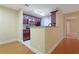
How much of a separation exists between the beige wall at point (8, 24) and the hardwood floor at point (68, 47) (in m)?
0.55

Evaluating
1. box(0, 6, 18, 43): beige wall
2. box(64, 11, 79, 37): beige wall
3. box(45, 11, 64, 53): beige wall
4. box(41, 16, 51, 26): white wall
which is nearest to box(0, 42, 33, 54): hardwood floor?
box(0, 6, 18, 43): beige wall

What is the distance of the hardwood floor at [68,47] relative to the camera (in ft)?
3.63

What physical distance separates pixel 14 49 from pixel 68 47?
67 centimetres

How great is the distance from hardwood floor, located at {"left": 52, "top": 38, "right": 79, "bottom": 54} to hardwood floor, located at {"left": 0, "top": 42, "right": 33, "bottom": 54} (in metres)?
0.35

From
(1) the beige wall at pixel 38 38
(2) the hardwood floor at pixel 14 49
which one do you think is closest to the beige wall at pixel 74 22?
(1) the beige wall at pixel 38 38

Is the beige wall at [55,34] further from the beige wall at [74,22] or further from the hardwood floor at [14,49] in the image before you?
the hardwood floor at [14,49]

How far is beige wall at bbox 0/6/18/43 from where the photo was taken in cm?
108

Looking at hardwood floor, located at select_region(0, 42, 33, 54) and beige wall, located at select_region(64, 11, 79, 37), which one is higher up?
beige wall, located at select_region(64, 11, 79, 37)

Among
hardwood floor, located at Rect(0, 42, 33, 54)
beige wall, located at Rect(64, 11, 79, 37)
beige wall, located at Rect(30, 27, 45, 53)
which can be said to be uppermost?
beige wall, located at Rect(64, 11, 79, 37)

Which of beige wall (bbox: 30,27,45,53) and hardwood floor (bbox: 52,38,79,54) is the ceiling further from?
hardwood floor (bbox: 52,38,79,54)

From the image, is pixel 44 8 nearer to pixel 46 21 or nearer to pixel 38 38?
pixel 46 21
